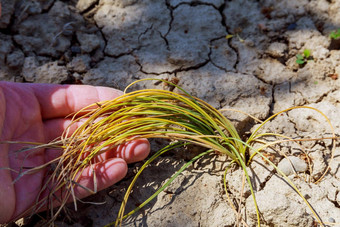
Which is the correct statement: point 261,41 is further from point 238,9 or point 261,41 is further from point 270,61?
point 238,9

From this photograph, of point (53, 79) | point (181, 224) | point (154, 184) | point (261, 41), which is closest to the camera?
point (181, 224)

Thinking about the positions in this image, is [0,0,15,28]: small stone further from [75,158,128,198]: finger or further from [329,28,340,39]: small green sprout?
[329,28,340,39]: small green sprout

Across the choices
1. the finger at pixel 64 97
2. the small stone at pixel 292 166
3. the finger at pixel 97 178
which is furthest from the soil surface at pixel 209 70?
the finger at pixel 64 97

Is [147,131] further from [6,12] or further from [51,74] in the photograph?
[6,12]

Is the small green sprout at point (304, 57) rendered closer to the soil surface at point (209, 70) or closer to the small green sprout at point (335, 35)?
the soil surface at point (209, 70)

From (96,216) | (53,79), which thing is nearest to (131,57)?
(53,79)

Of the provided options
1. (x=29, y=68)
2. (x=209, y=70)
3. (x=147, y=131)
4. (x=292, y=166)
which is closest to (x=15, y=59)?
(x=29, y=68)

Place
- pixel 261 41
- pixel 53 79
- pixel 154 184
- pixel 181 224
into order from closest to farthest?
pixel 181 224 < pixel 154 184 < pixel 53 79 < pixel 261 41
